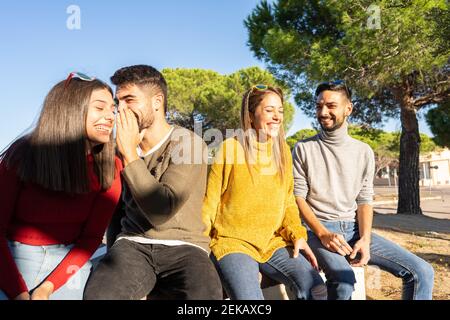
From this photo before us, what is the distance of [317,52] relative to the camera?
9.95 meters

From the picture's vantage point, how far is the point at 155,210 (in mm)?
1787

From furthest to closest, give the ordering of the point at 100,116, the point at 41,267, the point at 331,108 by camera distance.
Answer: the point at 331,108, the point at 100,116, the point at 41,267

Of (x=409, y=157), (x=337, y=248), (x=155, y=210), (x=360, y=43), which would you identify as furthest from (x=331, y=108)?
(x=409, y=157)

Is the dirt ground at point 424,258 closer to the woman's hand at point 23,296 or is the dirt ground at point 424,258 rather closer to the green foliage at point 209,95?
the woman's hand at point 23,296

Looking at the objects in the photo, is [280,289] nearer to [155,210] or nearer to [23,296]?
[155,210]

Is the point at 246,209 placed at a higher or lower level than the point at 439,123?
lower

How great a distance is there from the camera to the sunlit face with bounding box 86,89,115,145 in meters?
1.98

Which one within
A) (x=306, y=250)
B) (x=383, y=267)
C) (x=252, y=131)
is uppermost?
(x=252, y=131)

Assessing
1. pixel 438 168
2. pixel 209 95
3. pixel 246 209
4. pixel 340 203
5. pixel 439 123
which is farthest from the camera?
pixel 438 168

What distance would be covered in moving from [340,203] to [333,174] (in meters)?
0.21

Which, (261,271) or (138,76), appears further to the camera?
(261,271)

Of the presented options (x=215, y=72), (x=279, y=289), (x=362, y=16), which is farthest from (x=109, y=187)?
(x=215, y=72)

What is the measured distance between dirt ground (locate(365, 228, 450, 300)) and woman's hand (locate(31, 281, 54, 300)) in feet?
10.4

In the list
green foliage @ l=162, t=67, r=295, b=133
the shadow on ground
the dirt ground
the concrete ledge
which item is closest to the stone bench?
the concrete ledge
